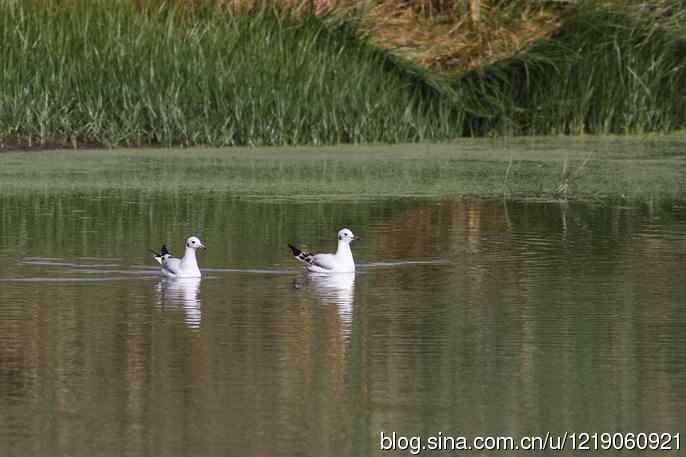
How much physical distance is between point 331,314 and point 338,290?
1011mm

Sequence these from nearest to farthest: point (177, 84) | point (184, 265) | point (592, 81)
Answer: point (184, 265), point (177, 84), point (592, 81)

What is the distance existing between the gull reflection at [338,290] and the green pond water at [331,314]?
2 cm

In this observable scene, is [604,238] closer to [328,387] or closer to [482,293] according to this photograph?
[482,293]

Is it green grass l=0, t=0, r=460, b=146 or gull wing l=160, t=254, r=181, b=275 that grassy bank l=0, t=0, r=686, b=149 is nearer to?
green grass l=0, t=0, r=460, b=146

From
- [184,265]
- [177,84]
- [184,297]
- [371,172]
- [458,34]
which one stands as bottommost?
[184,297]

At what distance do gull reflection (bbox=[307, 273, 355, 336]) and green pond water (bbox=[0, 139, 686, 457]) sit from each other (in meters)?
0.02

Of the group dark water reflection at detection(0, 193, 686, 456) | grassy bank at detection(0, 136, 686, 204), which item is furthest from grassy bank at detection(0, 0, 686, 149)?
dark water reflection at detection(0, 193, 686, 456)

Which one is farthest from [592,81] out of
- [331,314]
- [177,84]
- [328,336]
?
[328,336]

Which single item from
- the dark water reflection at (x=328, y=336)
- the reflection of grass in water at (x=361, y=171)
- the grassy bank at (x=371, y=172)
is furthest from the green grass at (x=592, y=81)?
the dark water reflection at (x=328, y=336)

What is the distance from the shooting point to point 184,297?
9422mm

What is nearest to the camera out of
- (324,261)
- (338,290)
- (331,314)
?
(331,314)

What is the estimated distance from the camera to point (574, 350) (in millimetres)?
7652

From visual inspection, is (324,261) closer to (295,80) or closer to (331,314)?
(331,314)

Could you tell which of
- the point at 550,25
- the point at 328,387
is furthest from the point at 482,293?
the point at 550,25
